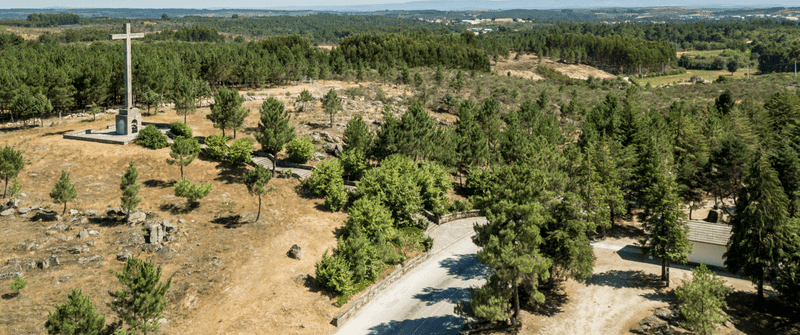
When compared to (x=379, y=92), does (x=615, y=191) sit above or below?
below

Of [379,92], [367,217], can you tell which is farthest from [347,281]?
[379,92]

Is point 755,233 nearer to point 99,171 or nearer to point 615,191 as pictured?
point 615,191

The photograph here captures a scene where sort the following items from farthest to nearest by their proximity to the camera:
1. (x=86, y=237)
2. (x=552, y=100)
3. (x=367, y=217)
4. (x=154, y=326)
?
(x=552, y=100), (x=367, y=217), (x=86, y=237), (x=154, y=326)

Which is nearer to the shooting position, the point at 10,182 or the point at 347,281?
the point at 347,281

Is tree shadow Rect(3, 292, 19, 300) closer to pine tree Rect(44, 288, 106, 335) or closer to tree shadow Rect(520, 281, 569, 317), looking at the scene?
pine tree Rect(44, 288, 106, 335)

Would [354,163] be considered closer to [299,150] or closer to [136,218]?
[299,150]

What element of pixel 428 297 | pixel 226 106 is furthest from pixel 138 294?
pixel 226 106

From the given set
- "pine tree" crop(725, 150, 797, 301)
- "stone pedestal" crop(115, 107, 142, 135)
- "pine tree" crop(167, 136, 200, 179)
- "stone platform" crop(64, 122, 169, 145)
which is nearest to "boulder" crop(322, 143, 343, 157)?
"pine tree" crop(167, 136, 200, 179)
